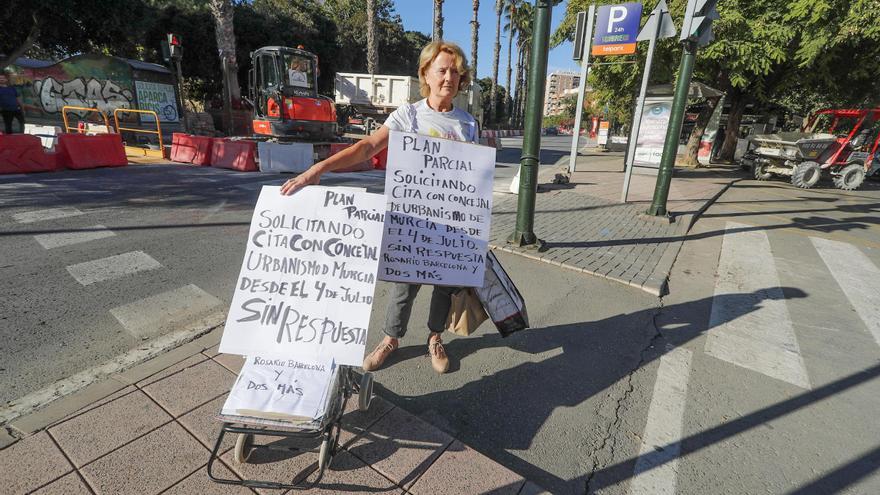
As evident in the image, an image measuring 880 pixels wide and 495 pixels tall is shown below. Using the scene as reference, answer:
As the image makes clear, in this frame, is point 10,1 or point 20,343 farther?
point 10,1

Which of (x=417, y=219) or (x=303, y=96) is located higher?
(x=303, y=96)

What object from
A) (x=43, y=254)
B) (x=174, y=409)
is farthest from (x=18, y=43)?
(x=174, y=409)

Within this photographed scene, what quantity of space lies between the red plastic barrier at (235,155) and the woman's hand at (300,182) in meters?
8.84

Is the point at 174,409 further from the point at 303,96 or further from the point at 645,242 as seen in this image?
the point at 303,96

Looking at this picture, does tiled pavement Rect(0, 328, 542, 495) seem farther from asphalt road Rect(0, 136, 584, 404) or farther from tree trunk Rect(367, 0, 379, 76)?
tree trunk Rect(367, 0, 379, 76)

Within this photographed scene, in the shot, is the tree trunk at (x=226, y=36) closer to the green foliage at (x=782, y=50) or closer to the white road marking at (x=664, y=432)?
the green foliage at (x=782, y=50)

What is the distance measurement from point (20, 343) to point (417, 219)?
2.82 m

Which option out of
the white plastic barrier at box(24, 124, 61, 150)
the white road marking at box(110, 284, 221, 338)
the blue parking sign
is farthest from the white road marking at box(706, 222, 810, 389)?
the white plastic barrier at box(24, 124, 61, 150)

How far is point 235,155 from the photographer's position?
388 inches

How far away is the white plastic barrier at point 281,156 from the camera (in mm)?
9719

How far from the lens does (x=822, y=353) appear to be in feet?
10.6

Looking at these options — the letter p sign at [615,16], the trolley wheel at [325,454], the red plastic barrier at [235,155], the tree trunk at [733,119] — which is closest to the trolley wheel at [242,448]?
the trolley wheel at [325,454]

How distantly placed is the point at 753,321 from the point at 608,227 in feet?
9.49

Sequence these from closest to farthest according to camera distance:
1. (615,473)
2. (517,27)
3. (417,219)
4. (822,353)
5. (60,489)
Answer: (60,489), (615,473), (417,219), (822,353), (517,27)
